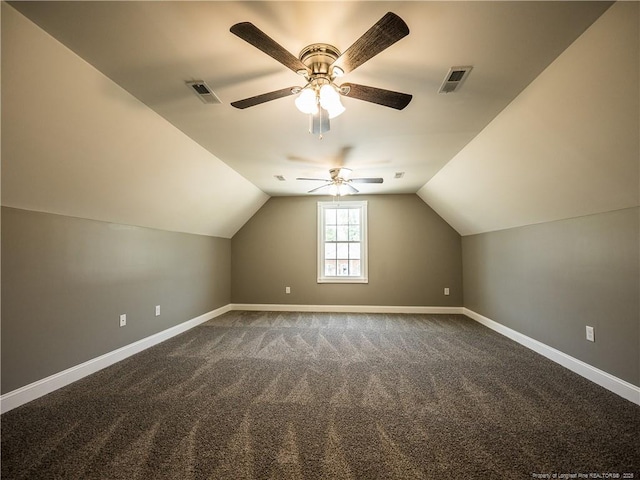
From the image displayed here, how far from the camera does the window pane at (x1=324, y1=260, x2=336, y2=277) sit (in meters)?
6.01

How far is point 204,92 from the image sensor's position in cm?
219

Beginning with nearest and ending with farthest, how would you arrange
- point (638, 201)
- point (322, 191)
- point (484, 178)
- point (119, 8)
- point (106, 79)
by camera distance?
1. point (119, 8)
2. point (106, 79)
3. point (638, 201)
4. point (484, 178)
5. point (322, 191)

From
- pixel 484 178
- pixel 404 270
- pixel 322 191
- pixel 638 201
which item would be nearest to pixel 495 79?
pixel 638 201

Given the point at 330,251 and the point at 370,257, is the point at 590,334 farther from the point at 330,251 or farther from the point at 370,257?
the point at 330,251

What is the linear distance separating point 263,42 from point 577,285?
3.56 meters

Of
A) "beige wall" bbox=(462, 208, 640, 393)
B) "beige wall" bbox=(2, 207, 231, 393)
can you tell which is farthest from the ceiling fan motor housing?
"beige wall" bbox=(462, 208, 640, 393)

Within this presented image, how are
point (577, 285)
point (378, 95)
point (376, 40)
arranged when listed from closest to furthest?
point (376, 40) < point (378, 95) < point (577, 285)

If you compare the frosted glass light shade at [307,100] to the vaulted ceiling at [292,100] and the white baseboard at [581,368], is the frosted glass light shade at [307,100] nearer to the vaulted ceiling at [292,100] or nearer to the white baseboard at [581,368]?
the vaulted ceiling at [292,100]

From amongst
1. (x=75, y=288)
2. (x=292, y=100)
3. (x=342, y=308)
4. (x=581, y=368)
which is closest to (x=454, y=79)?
(x=292, y=100)

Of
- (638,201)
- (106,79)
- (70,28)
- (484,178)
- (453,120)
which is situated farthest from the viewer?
(484,178)

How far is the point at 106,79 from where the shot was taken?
200cm

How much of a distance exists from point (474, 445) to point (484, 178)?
290 centimetres

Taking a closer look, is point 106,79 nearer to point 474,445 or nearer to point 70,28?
point 70,28

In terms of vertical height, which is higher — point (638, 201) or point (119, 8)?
point (119, 8)
